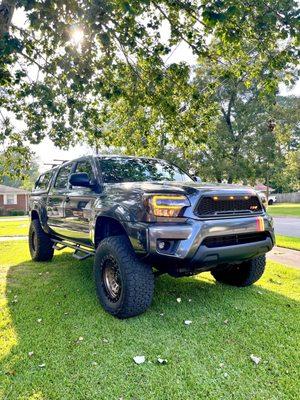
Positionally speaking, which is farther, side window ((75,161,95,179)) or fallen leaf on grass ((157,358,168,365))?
side window ((75,161,95,179))

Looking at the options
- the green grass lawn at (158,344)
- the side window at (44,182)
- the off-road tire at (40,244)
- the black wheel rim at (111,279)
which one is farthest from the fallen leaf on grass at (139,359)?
the side window at (44,182)

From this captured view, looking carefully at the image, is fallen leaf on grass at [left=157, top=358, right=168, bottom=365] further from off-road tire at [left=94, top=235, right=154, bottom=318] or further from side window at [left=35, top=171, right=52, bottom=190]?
side window at [left=35, top=171, right=52, bottom=190]

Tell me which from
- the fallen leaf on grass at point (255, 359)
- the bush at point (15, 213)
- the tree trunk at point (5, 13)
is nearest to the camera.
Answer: the fallen leaf on grass at point (255, 359)

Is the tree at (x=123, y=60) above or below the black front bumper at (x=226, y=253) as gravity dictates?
above

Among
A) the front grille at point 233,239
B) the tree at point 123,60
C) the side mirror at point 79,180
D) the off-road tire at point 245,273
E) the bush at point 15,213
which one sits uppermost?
the tree at point 123,60

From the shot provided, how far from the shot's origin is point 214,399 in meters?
2.43

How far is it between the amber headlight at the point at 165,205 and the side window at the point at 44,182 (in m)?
3.94

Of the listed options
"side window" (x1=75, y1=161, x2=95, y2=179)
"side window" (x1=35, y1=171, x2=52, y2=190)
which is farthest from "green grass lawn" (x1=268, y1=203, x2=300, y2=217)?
"side window" (x1=75, y1=161, x2=95, y2=179)

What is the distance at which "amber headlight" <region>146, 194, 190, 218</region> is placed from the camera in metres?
3.36

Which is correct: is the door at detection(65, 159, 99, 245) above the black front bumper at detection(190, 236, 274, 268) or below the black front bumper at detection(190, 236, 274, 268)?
above

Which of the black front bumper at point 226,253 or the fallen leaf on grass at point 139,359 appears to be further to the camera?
the black front bumper at point 226,253

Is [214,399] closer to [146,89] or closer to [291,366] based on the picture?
[291,366]

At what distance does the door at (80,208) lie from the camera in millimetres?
4523

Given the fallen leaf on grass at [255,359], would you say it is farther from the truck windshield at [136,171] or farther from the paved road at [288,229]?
the paved road at [288,229]
